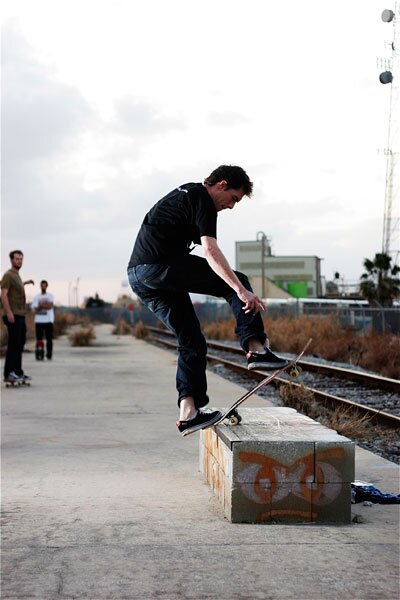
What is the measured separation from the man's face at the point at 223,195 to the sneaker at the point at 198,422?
130 centimetres

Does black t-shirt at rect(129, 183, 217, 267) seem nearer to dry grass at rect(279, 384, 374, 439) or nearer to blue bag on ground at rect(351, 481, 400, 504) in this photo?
blue bag on ground at rect(351, 481, 400, 504)

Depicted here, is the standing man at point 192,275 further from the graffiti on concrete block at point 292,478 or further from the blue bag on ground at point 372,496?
the blue bag on ground at point 372,496

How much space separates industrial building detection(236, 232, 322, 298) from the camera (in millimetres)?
113750

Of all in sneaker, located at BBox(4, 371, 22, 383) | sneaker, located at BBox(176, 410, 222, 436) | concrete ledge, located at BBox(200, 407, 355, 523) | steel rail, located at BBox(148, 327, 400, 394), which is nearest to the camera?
concrete ledge, located at BBox(200, 407, 355, 523)

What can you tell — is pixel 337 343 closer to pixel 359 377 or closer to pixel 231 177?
pixel 359 377

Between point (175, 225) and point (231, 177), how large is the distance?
0.44 m

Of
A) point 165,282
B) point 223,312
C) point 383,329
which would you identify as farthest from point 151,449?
point 223,312

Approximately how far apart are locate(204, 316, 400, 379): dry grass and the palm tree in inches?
1347

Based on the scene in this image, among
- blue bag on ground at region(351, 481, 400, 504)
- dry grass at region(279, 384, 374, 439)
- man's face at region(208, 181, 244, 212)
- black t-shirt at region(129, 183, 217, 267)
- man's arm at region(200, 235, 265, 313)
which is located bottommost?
blue bag on ground at region(351, 481, 400, 504)

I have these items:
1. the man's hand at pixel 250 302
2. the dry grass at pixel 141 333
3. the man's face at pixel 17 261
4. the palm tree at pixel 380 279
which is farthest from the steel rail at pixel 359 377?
the palm tree at pixel 380 279

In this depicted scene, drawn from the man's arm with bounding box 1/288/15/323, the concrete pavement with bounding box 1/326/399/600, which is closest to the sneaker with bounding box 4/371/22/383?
the man's arm with bounding box 1/288/15/323

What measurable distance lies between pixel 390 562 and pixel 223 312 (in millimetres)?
41599

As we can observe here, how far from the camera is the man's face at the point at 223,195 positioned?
5500 mm

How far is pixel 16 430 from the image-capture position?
9.08 m
